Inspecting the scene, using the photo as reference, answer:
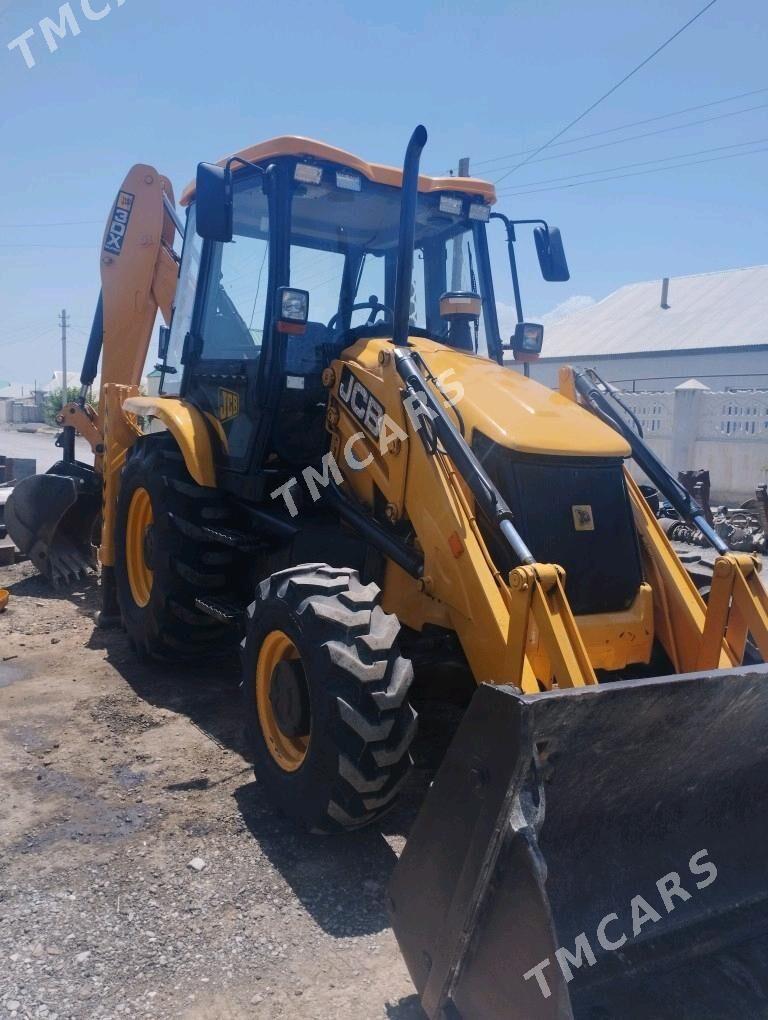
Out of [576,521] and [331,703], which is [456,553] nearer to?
[576,521]

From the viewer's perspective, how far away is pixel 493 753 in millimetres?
2602

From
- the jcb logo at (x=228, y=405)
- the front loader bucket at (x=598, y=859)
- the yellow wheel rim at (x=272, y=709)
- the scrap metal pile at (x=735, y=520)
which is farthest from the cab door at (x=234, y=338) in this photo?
the scrap metal pile at (x=735, y=520)

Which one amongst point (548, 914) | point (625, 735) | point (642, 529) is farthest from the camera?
point (642, 529)

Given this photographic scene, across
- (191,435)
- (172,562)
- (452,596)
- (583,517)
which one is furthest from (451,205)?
(172,562)

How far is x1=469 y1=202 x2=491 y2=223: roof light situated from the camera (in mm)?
5250

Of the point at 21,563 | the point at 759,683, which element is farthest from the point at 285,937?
the point at 21,563

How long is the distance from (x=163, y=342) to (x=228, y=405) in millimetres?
2013

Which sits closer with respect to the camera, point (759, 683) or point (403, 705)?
point (759, 683)

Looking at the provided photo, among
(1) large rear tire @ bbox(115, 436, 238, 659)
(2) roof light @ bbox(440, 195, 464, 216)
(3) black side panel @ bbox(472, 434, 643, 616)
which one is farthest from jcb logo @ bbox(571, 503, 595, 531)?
(1) large rear tire @ bbox(115, 436, 238, 659)

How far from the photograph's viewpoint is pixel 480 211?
5.27 metres

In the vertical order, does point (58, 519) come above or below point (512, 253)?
below

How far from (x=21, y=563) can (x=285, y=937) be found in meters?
6.76

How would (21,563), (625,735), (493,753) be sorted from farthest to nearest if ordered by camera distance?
1. (21,563)
2. (625,735)
3. (493,753)

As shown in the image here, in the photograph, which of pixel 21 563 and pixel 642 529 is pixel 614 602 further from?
pixel 21 563
